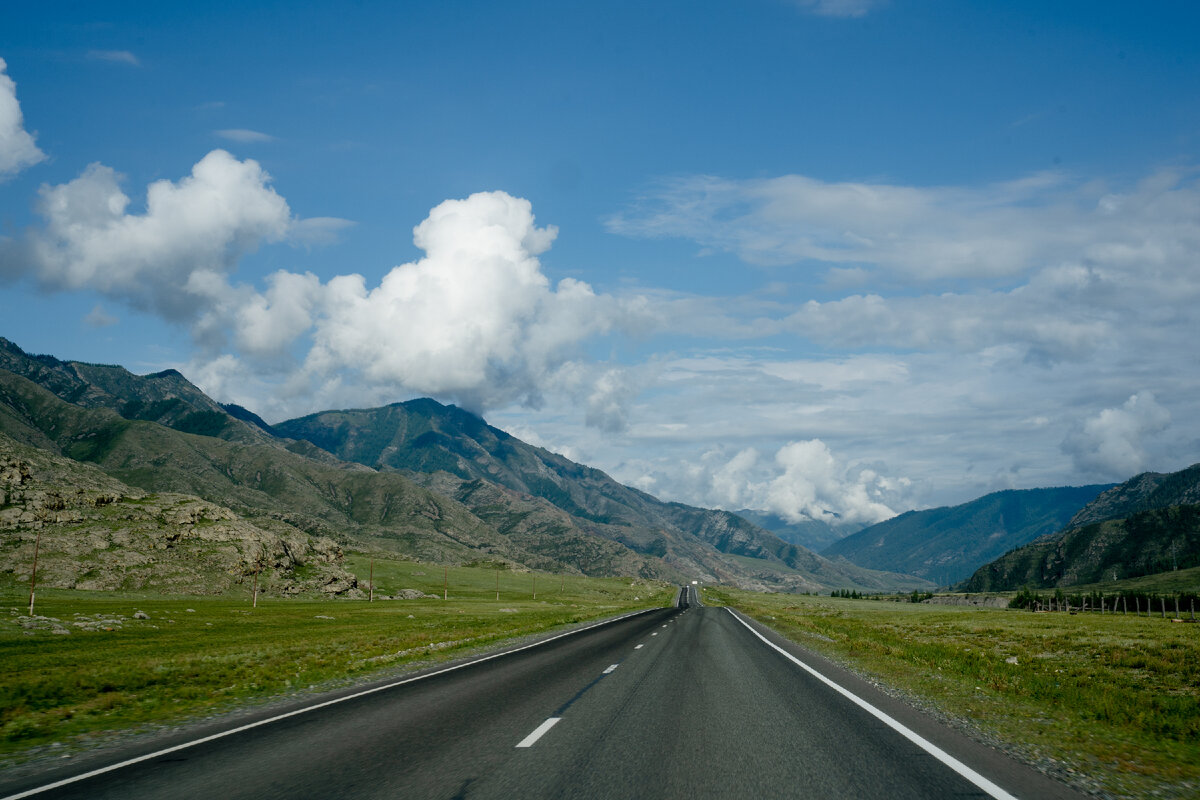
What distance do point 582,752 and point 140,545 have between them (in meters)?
152

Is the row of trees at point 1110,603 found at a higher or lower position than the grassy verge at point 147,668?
lower

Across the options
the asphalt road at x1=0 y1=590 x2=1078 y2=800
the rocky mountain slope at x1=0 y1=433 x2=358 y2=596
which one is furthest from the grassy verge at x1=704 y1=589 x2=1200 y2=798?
the rocky mountain slope at x1=0 y1=433 x2=358 y2=596

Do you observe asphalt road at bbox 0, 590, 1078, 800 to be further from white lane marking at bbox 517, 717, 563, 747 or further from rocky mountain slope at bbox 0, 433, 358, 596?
rocky mountain slope at bbox 0, 433, 358, 596

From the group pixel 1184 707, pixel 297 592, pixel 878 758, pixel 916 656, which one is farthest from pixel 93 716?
pixel 297 592

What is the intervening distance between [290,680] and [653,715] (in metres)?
11.6

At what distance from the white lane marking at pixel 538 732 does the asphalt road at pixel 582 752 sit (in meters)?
0.03

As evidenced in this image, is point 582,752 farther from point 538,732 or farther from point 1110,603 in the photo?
point 1110,603

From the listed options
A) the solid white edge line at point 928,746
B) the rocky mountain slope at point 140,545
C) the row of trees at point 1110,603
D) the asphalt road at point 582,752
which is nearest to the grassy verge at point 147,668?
the asphalt road at point 582,752

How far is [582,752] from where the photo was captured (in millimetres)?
10211

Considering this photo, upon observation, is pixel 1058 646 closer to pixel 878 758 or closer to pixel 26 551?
pixel 878 758

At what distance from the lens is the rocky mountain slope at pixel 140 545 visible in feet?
399

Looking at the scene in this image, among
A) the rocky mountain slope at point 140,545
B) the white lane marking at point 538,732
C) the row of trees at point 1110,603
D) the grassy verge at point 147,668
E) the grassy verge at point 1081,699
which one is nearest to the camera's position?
the grassy verge at point 1081,699

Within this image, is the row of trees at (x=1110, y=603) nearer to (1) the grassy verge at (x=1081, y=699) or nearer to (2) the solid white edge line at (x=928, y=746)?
(1) the grassy verge at (x=1081, y=699)

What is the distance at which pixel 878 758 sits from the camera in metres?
9.93
